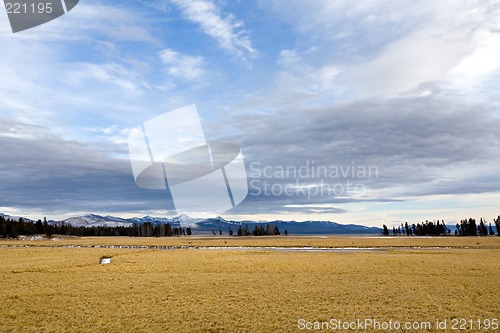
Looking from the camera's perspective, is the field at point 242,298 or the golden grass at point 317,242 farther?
the golden grass at point 317,242

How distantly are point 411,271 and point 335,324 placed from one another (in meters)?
21.4

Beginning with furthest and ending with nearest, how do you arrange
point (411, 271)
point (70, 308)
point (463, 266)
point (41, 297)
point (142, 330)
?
point (463, 266) → point (411, 271) → point (41, 297) → point (70, 308) → point (142, 330)

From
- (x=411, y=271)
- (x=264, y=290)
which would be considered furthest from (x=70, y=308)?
(x=411, y=271)

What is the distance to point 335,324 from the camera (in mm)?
18328

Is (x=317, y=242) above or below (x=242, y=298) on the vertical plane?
below

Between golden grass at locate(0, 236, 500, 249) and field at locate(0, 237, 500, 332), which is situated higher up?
field at locate(0, 237, 500, 332)

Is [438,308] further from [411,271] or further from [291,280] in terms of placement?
[411,271]

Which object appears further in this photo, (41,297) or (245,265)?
(245,265)

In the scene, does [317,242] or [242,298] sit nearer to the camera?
[242,298]

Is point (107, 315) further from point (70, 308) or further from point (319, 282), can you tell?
point (319, 282)

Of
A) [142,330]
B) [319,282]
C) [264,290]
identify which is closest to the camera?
[142,330]

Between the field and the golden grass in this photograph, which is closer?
the field

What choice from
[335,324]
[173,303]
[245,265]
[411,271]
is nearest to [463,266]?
[411,271]

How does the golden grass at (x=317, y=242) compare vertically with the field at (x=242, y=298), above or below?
below
